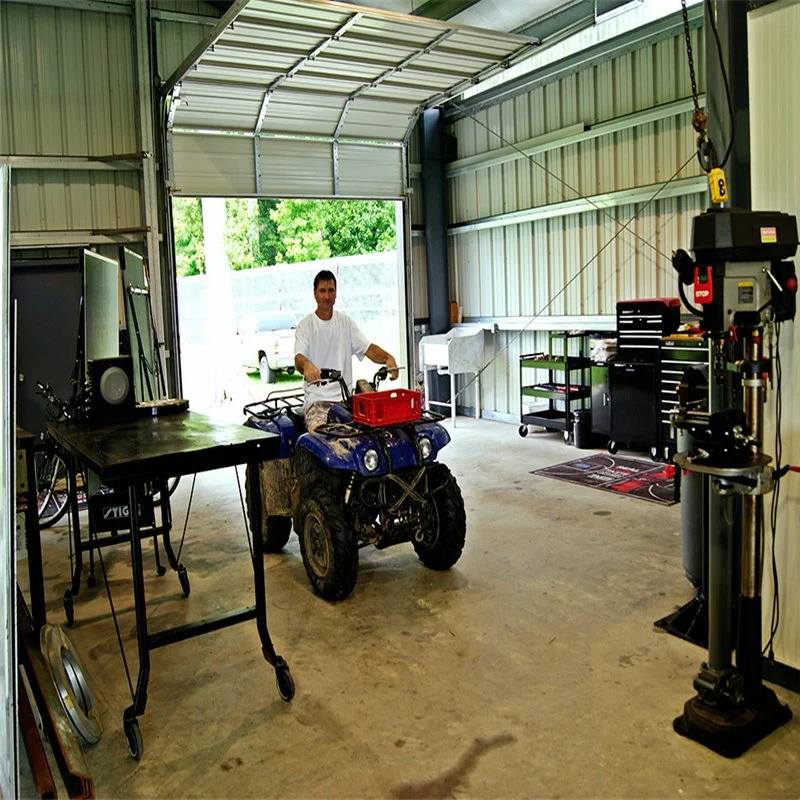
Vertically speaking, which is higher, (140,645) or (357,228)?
(357,228)

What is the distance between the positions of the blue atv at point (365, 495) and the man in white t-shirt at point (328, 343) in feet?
1.34

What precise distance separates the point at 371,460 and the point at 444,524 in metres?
0.67

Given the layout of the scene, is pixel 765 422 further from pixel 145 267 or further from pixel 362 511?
pixel 145 267

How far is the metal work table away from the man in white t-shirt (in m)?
1.44

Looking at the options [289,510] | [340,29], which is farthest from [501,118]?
[289,510]

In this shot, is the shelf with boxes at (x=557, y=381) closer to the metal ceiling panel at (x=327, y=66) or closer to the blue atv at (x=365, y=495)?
the metal ceiling panel at (x=327, y=66)

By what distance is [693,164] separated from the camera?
6.84 meters

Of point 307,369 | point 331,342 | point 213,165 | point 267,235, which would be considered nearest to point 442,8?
point 213,165

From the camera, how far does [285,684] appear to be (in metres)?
3.09

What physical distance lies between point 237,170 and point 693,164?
14.2 ft

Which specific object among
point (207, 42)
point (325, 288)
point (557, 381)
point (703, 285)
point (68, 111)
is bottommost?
point (557, 381)

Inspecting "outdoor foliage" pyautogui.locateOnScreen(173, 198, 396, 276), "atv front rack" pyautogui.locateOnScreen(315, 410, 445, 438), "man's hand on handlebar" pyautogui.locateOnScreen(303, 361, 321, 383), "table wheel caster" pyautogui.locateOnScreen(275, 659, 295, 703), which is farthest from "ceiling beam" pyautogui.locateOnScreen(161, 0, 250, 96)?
"outdoor foliage" pyautogui.locateOnScreen(173, 198, 396, 276)

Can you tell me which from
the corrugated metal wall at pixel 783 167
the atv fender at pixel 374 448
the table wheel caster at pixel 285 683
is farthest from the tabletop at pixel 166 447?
the corrugated metal wall at pixel 783 167

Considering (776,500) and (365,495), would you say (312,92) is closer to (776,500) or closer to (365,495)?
(365,495)
